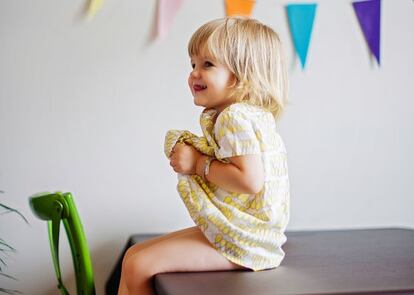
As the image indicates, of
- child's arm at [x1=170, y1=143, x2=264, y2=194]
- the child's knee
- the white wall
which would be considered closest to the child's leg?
the child's knee

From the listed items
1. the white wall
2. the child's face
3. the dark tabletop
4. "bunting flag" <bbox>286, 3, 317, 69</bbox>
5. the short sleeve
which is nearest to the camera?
the dark tabletop

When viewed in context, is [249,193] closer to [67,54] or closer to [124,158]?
[124,158]

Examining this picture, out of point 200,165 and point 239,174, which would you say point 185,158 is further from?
point 239,174

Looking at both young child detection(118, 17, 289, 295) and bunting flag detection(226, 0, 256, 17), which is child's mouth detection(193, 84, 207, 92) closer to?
young child detection(118, 17, 289, 295)

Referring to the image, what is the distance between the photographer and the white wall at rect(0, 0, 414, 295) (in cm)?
185

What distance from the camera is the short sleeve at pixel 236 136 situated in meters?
1.34

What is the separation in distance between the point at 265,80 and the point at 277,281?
0.44 metres

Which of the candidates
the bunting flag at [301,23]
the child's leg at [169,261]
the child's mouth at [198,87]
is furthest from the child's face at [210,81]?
the bunting flag at [301,23]

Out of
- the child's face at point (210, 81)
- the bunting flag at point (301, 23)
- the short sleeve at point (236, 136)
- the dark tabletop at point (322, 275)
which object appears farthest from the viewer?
the bunting flag at point (301, 23)

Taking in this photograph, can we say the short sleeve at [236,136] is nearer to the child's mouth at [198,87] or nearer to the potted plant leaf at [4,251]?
the child's mouth at [198,87]

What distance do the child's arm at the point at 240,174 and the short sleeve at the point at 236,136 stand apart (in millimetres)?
17

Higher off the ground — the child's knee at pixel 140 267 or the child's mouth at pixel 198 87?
the child's mouth at pixel 198 87

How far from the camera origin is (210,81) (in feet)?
4.72

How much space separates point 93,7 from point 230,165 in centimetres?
76
